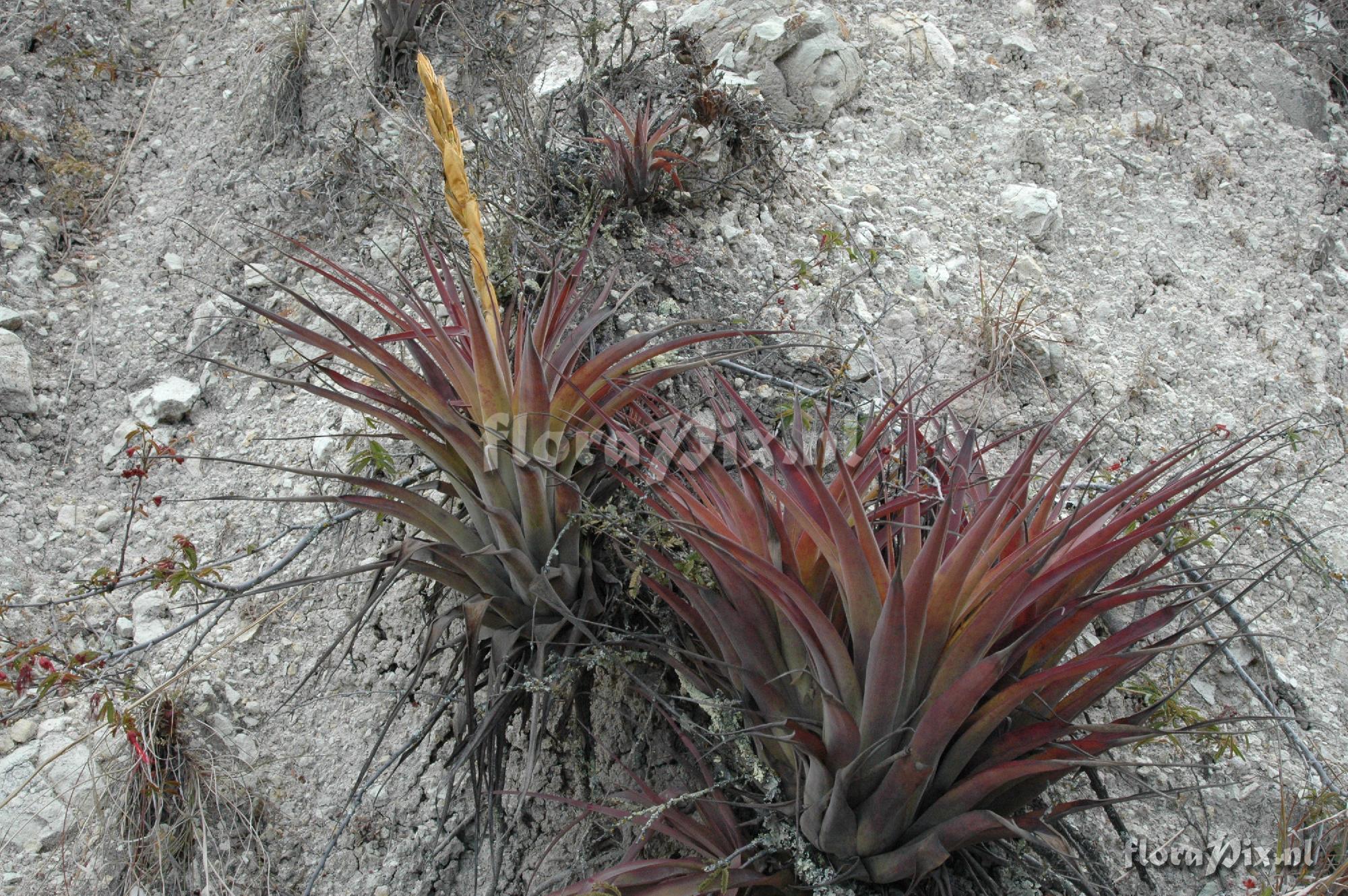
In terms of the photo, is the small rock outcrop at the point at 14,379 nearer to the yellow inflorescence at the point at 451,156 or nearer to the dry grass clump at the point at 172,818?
the dry grass clump at the point at 172,818

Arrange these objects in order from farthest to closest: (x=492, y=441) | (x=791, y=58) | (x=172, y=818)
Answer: (x=791, y=58)
(x=172, y=818)
(x=492, y=441)

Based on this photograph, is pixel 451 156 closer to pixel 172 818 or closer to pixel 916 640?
pixel 916 640

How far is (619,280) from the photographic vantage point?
9.28ft

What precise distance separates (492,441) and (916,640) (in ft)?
3.05

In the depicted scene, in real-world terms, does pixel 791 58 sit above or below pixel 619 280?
above

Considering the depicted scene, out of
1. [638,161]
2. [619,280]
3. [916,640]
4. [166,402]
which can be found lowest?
[916,640]

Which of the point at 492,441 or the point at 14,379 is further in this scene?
the point at 14,379

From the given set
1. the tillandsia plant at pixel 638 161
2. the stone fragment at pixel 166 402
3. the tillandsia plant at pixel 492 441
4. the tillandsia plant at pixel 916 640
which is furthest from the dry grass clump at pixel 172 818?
the tillandsia plant at pixel 638 161

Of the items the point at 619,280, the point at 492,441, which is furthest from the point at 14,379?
the point at 492,441

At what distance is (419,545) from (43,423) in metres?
2.05

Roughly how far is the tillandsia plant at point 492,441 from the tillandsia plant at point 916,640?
30cm

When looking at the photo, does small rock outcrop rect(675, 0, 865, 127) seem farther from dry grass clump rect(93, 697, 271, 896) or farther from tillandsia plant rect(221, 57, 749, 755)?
dry grass clump rect(93, 697, 271, 896)

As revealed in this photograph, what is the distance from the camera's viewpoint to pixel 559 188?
302cm

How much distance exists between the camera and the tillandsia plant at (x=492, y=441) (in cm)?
174
